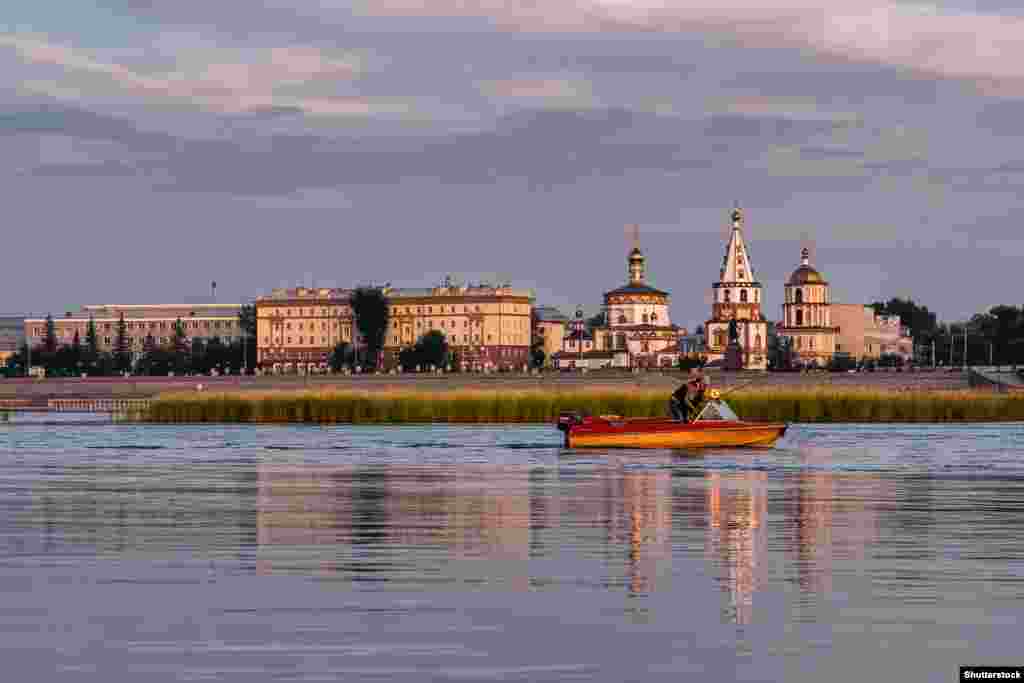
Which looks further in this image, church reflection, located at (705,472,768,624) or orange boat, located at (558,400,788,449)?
orange boat, located at (558,400,788,449)

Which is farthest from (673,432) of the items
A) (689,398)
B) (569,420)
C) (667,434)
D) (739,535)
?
(739,535)

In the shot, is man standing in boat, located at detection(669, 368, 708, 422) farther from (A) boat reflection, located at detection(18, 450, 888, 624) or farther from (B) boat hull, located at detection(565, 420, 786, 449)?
(A) boat reflection, located at detection(18, 450, 888, 624)

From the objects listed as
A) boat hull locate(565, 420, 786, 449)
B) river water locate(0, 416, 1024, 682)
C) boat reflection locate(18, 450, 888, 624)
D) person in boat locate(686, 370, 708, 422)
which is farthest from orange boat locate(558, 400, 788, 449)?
river water locate(0, 416, 1024, 682)

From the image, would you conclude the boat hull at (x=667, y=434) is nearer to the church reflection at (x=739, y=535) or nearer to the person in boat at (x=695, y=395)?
the person in boat at (x=695, y=395)

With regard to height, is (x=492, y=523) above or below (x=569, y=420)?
below

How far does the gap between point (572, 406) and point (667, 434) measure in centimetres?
3583

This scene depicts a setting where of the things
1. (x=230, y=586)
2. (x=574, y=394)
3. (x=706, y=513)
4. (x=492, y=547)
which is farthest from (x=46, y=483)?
(x=574, y=394)

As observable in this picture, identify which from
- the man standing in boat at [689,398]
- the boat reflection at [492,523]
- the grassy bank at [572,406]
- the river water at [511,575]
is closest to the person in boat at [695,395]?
the man standing in boat at [689,398]

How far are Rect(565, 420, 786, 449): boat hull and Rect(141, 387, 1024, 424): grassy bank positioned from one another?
3077 cm

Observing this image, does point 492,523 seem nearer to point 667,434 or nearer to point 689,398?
point 667,434

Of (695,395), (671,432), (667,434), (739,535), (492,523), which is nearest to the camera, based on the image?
(739,535)

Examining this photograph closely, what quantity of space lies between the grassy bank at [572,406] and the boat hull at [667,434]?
30.8 meters

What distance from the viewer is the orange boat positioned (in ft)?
207

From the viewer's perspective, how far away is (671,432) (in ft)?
206
